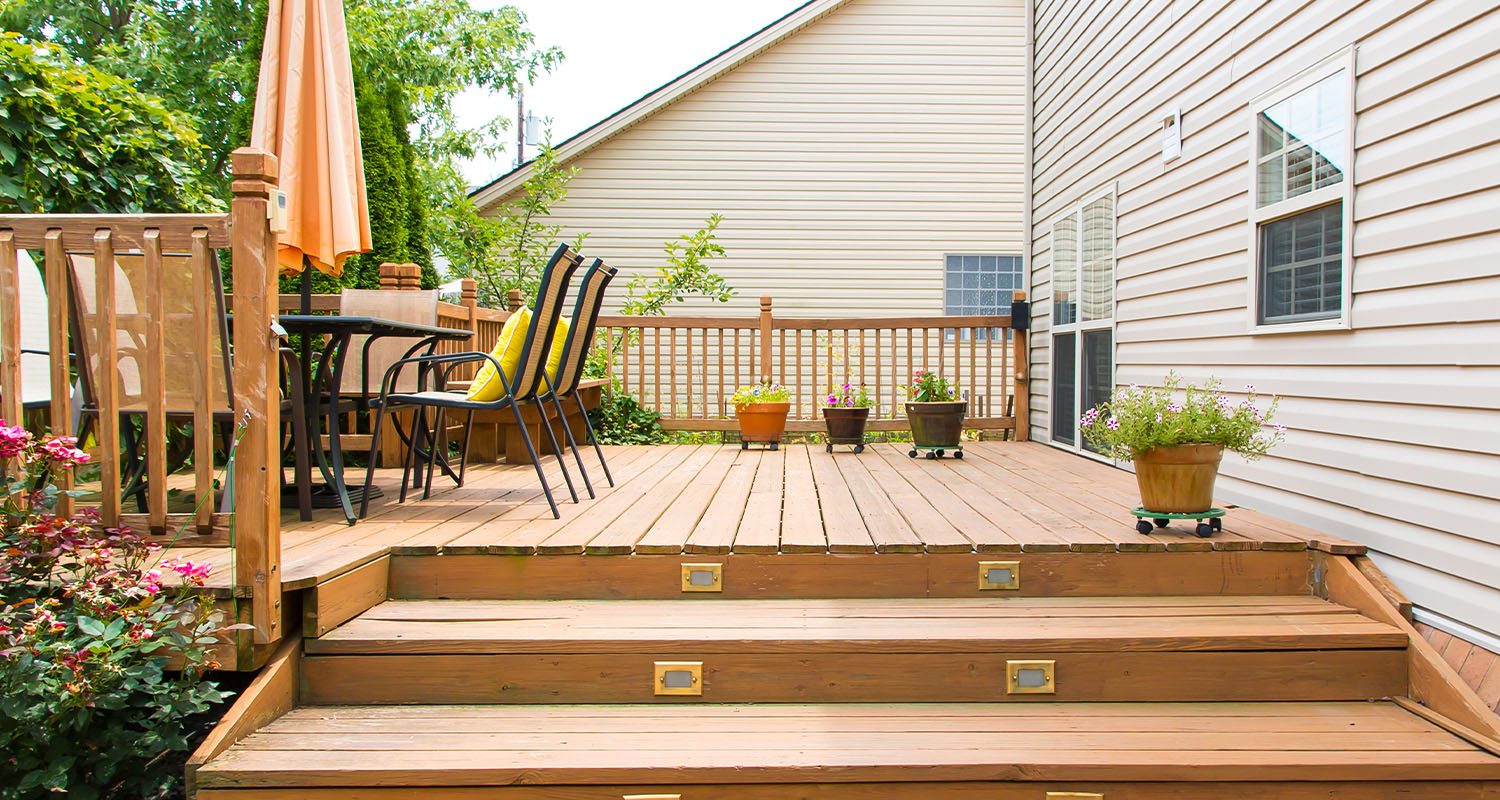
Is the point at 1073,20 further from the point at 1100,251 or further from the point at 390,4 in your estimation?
the point at 390,4

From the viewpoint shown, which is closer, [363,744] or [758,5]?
[363,744]

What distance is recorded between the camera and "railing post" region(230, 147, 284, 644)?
6.72 ft

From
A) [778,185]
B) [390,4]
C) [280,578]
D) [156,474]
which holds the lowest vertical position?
[280,578]

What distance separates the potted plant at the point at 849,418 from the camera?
231 inches

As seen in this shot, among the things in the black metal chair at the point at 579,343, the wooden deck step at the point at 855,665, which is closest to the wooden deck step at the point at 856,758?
the wooden deck step at the point at 855,665

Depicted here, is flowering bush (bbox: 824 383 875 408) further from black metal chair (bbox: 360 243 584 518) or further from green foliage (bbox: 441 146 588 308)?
green foliage (bbox: 441 146 588 308)

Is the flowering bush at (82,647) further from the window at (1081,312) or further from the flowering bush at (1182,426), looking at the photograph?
the window at (1081,312)

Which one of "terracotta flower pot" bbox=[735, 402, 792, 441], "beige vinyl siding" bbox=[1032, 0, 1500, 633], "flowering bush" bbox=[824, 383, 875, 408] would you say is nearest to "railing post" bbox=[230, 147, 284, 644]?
"beige vinyl siding" bbox=[1032, 0, 1500, 633]

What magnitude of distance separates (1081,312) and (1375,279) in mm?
2868

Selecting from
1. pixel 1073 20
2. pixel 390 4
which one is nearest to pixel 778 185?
pixel 1073 20

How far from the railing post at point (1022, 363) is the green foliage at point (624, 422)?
2740 millimetres

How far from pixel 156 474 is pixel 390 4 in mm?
11357

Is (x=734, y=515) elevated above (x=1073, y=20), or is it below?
below

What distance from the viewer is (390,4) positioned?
38.2ft
